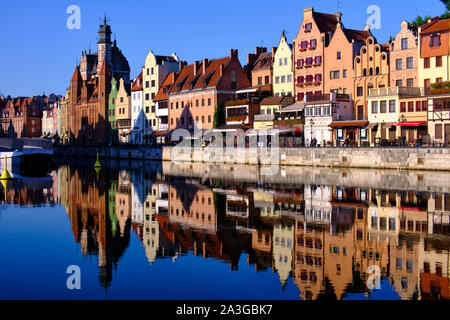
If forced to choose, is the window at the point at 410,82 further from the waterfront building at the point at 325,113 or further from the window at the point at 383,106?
the waterfront building at the point at 325,113

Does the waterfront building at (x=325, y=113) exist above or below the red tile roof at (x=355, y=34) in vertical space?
below

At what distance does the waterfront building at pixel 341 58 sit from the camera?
71.1 meters

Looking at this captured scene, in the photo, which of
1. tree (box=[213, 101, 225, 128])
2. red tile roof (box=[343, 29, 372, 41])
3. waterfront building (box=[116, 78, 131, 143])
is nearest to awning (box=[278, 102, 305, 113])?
red tile roof (box=[343, 29, 372, 41])

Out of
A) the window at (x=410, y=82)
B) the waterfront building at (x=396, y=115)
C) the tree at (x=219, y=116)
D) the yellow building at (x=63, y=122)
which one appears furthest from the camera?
the yellow building at (x=63, y=122)

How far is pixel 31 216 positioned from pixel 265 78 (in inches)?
2317

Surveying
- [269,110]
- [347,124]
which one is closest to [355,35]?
[347,124]

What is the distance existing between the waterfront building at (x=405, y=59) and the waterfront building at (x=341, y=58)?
5.66 meters

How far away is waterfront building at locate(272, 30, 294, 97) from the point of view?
7994 cm

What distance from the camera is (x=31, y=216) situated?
→ 2975cm

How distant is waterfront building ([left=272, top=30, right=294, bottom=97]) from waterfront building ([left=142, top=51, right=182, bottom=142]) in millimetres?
28527

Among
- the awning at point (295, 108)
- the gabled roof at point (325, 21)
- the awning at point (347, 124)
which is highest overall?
the gabled roof at point (325, 21)

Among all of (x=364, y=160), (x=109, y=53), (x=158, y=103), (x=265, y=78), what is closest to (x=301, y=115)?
(x=265, y=78)

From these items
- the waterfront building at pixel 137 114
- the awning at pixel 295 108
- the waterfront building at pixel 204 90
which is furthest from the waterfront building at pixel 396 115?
the waterfront building at pixel 137 114
